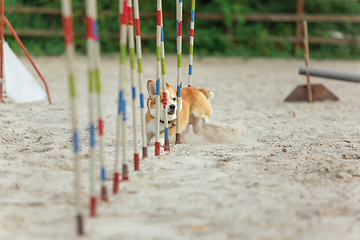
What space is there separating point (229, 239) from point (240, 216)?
226 mm

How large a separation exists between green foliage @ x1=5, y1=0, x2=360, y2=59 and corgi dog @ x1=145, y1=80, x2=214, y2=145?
708cm

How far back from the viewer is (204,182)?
2.58 m

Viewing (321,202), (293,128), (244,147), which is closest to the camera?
(321,202)

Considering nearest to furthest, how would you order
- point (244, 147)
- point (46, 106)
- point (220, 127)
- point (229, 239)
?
point (229, 239), point (244, 147), point (220, 127), point (46, 106)

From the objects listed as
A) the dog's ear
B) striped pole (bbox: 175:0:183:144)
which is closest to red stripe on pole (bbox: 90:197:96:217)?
striped pole (bbox: 175:0:183:144)

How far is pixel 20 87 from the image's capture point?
5.00 m

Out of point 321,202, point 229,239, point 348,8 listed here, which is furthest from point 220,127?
point 348,8

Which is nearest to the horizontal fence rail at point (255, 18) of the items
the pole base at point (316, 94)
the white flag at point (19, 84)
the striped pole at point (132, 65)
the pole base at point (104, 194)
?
the pole base at point (316, 94)

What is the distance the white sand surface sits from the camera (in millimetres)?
1974

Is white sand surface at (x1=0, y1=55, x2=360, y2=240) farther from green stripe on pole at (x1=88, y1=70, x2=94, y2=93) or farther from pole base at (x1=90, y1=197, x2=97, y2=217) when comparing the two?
green stripe on pole at (x1=88, y1=70, x2=94, y2=93)

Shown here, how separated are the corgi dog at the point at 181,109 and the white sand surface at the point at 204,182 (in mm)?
197

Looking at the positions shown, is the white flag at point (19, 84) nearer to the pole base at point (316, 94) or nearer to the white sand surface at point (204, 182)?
the white sand surface at point (204, 182)

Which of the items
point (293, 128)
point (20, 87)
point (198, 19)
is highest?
point (198, 19)

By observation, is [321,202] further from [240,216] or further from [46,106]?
[46,106]
